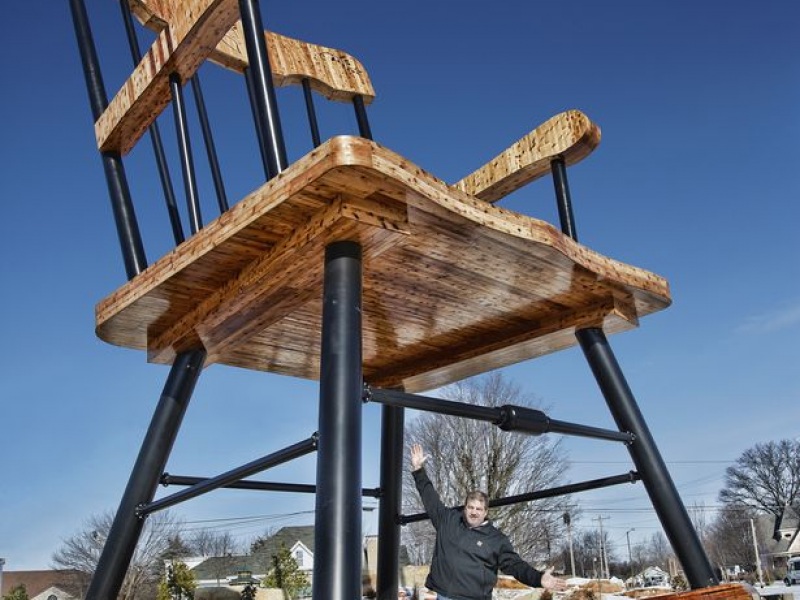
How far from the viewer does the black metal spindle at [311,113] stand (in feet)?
13.7

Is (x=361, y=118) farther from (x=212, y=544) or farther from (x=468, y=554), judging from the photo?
(x=212, y=544)

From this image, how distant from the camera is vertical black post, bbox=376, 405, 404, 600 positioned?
15.0 ft

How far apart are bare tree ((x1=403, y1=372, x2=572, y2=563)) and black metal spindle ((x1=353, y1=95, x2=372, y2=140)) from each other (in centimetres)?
1754

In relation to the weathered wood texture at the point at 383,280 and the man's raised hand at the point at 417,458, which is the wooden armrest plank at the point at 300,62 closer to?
the weathered wood texture at the point at 383,280

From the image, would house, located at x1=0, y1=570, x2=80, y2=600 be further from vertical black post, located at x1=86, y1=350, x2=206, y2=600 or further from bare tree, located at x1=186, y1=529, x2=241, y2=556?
vertical black post, located at x1=86, y1=350, x2=206, y2=600

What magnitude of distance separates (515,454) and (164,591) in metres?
11.4

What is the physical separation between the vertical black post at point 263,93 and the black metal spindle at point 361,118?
→ 1525 mm

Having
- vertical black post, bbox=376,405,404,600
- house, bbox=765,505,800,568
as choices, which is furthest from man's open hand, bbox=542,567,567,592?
house, bbox=765,505,800,568

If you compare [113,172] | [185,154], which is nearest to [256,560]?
[113,172]

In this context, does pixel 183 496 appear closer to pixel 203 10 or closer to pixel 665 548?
pixel 203 10

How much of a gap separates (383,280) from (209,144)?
50.2 inches

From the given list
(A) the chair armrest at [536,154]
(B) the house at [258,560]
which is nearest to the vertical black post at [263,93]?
(A) the chair armrest at [536,154]

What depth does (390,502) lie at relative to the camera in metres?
4.67

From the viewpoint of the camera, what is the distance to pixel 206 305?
3.28m
